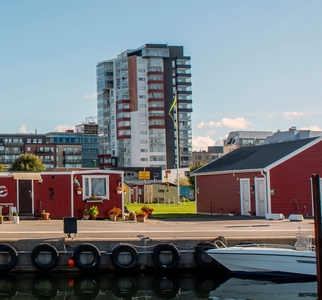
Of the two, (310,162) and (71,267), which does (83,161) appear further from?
(71,267)

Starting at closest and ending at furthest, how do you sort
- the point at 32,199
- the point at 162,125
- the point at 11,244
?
the point at 11,244 → the point at 32,199 → the point at 162,125

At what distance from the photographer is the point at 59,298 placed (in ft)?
64.2

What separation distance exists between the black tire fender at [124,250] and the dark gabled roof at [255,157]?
15.9m

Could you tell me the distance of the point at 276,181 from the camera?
121 ft

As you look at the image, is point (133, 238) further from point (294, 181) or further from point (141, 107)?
point (141, 107)

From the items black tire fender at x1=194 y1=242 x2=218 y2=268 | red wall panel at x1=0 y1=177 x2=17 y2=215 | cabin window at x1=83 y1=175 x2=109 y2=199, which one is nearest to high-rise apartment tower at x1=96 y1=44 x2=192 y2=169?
cabin window at x1=83 y1=175 x2=109 y2=199

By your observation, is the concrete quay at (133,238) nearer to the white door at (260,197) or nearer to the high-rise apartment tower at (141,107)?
the white door at (260,197)

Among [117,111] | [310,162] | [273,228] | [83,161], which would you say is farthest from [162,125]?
[273,228]

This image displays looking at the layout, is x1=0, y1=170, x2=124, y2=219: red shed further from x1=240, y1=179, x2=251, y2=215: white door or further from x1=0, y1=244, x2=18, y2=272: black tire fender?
x1=0, y1=244, x2=18, y2=272: black tire fender

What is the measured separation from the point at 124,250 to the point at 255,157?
2021cm

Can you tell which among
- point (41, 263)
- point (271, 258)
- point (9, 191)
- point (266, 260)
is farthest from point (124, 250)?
point (9, 191)

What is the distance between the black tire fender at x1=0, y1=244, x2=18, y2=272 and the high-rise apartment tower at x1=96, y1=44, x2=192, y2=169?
110 m

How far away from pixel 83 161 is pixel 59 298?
13582 centimetres

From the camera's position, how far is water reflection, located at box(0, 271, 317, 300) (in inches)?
773
